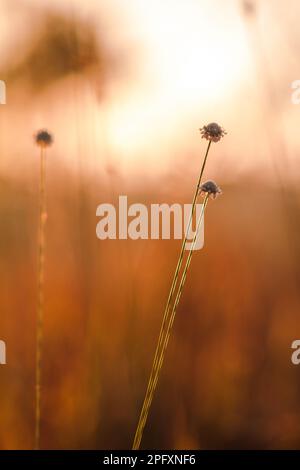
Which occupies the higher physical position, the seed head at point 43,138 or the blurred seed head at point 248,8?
the blurred seed head at point 248,8

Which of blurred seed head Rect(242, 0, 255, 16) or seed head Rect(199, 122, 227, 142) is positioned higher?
blurred seed head Rect(242, 0, 255, 16)

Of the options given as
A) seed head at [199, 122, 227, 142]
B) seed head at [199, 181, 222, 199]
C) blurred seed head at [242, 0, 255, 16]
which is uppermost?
blurred seed head at [242, 0, 255, 16]

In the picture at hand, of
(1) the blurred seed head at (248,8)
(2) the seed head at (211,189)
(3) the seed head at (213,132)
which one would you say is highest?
(1) the blurred seed head at (248,8)

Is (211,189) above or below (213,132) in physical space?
below

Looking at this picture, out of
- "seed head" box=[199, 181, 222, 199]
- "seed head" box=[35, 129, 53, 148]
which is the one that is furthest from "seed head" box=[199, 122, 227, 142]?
"seed head" box=[35, 129, 53, 148]

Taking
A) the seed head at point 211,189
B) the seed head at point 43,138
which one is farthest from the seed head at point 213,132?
the seed head at point 43,138

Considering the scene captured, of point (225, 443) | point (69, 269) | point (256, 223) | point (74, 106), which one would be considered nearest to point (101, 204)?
point (69, 269)

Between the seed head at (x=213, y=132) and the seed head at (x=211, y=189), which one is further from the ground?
the seed head at (x=213, y=132)

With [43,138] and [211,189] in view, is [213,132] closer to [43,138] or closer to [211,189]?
[211,189]

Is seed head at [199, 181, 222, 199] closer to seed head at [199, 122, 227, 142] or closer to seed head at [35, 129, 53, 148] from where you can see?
seed head at [199, 122, 227, 142]

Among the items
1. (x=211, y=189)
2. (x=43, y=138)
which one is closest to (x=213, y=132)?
(x=211, y=189)

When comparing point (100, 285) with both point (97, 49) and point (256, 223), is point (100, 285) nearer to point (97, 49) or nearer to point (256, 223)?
point (256, 223)

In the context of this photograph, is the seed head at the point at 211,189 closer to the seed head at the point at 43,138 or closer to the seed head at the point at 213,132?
the seed head at the point at 213,132
